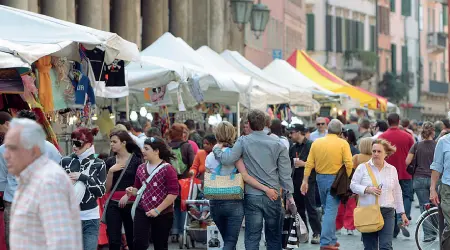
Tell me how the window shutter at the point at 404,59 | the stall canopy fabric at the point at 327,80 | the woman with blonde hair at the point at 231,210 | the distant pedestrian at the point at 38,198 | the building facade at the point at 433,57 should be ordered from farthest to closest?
the building facade at the point at 433,57 < the window shutter at the point at 404,59 < the stall canopy fabric at the point at 327,80 < the woman with blonde hair at the point at 231,210 < the distant pedestrian at the point at 38,198

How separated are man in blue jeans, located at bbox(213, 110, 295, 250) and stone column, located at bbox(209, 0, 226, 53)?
2271cm

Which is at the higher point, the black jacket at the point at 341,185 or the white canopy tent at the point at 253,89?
the white canopy tent at the point at 253,89

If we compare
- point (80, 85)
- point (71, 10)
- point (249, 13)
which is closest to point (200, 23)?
point (249, 13)

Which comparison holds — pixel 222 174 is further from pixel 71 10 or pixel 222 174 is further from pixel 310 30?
pixel 310 30

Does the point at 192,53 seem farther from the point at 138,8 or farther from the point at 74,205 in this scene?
the point at 74,205

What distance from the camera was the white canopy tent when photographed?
900 inches

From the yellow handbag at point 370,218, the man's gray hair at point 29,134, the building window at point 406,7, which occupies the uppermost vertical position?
the building window at point 406,7

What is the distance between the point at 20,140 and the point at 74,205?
0.43 m

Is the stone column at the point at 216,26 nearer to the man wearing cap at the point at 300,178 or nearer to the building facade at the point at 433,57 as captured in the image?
the man wearing cap at the point at 300,178

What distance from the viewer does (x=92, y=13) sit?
27094 millimetres

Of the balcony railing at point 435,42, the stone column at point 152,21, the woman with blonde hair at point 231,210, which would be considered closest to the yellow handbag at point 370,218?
the woman with blonde hair at point 231,210

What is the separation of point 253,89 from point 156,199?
1228cm

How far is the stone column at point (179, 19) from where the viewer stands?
34.0 m

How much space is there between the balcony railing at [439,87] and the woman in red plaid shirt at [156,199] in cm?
7671
